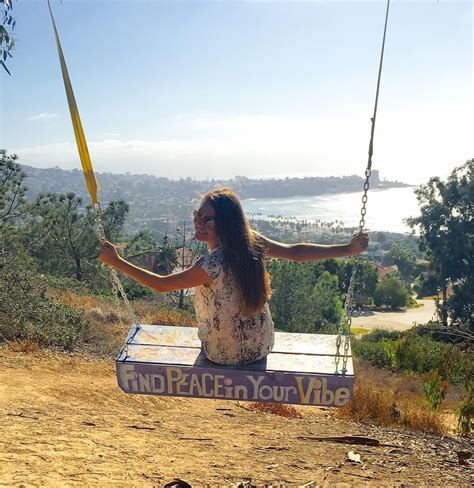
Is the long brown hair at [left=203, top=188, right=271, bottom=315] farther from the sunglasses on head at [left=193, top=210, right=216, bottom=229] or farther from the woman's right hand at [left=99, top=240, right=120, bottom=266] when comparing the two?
the woman's right hand at [left=99, top=240, right=120, bottom=266]

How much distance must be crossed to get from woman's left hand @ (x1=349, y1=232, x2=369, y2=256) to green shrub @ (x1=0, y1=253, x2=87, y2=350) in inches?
245

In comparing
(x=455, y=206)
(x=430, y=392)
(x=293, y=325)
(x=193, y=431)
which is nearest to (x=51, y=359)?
(x=193, y=431)

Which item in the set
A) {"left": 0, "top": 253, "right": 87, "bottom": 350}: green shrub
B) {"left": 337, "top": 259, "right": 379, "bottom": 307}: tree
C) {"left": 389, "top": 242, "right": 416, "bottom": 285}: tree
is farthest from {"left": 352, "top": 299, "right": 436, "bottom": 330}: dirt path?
{"left": 0, "top": 253, "right": 87, "bottom": 350}: green shrub

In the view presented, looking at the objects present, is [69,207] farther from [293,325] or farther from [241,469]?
[241,469]

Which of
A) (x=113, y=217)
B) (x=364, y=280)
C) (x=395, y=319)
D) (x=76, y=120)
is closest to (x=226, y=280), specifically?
(x=76, y=120)

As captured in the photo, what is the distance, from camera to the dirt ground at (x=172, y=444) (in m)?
4.04

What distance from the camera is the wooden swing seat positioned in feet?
9.62

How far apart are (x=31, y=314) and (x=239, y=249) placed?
698 centimetres

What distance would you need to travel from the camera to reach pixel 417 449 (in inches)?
220

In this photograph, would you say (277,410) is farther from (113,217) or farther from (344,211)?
(344,211)

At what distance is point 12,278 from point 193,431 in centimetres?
540

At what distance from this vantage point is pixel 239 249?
9.00 feet

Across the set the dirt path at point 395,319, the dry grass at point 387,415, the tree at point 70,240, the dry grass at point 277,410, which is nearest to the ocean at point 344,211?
the dirt path at point 395,319

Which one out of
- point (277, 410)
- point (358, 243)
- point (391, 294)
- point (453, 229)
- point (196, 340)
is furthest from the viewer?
point (391, 294)
